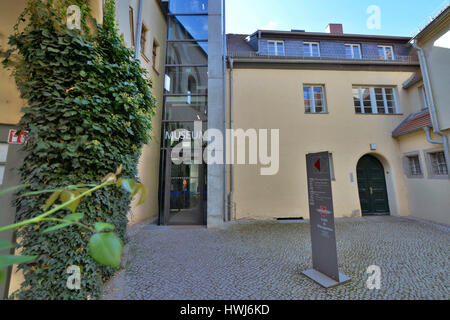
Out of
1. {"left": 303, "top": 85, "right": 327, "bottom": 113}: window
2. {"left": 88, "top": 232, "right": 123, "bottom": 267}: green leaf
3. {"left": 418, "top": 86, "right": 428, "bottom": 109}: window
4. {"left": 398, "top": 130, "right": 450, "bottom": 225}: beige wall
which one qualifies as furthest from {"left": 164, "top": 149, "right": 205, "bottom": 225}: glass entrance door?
{"left": 418, "top": 86, "right": 428, "bottom": 109}: window

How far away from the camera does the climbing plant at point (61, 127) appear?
2.30m

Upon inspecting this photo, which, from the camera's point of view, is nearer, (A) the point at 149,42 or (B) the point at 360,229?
(B) the point at 360,229

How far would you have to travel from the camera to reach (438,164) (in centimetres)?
659

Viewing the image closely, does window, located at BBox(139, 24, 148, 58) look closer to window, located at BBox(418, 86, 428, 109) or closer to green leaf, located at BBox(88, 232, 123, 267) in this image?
green leaf, located at BBox(88, 232, 123, 267)

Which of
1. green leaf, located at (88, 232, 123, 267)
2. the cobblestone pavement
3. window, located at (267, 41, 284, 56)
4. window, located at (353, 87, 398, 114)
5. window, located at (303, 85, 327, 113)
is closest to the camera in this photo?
green leaf, located at (88, 232, 123, 267)

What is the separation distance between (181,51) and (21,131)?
21.6 ft

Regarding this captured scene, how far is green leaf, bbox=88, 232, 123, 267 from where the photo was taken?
2.46ft

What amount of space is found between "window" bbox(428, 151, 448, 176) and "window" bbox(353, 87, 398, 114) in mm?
2368

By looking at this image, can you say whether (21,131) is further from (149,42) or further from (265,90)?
(265,90)

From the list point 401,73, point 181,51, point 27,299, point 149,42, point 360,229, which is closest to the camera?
point 27,299

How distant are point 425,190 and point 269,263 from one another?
7.09 meters

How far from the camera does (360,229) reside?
5.88 meters

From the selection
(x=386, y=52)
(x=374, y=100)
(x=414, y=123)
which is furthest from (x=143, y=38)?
(x=386, y=52)
